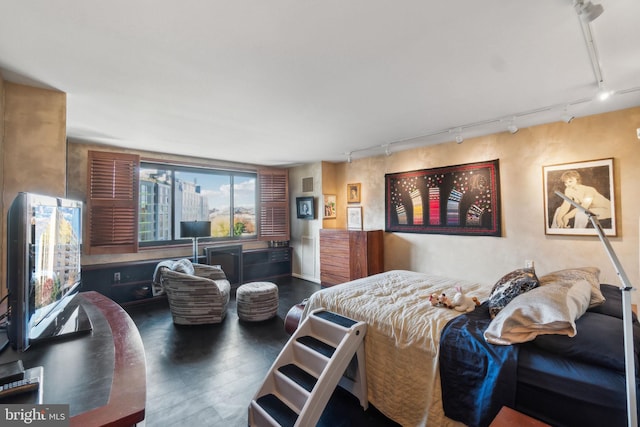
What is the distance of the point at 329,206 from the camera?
572 centimetres

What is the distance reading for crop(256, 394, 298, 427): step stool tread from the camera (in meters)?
1.66

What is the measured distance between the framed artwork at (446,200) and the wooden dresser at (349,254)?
0.47 metres

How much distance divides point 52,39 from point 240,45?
117cm

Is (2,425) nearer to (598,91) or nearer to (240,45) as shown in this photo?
(240,45)

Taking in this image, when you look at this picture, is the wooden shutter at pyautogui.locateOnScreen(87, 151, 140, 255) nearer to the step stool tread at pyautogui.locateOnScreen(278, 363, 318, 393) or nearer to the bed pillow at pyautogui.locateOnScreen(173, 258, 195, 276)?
the bed pillow at pyautogui.locateOnScreen(173, 258, 195, 276)

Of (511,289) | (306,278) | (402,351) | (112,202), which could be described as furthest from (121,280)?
(511,289)

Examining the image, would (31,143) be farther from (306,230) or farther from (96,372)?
(306,230)

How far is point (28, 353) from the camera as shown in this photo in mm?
1157

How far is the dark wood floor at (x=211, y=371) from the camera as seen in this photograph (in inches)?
76.4

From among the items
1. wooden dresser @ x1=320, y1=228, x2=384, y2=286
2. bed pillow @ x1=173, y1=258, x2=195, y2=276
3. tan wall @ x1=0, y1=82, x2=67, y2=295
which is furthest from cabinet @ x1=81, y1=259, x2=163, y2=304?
wooden dresser @ x1=320, y1=228, x2=384, y2=286

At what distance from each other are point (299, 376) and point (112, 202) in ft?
13.2

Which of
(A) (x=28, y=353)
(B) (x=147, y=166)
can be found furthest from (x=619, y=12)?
(B) (x=147, y=166)

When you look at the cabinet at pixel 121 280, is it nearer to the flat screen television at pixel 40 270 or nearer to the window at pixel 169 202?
the window at pixel 169 202

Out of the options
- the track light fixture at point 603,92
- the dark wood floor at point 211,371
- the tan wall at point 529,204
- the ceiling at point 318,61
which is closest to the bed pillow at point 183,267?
the dark wood floor at point 211,371
